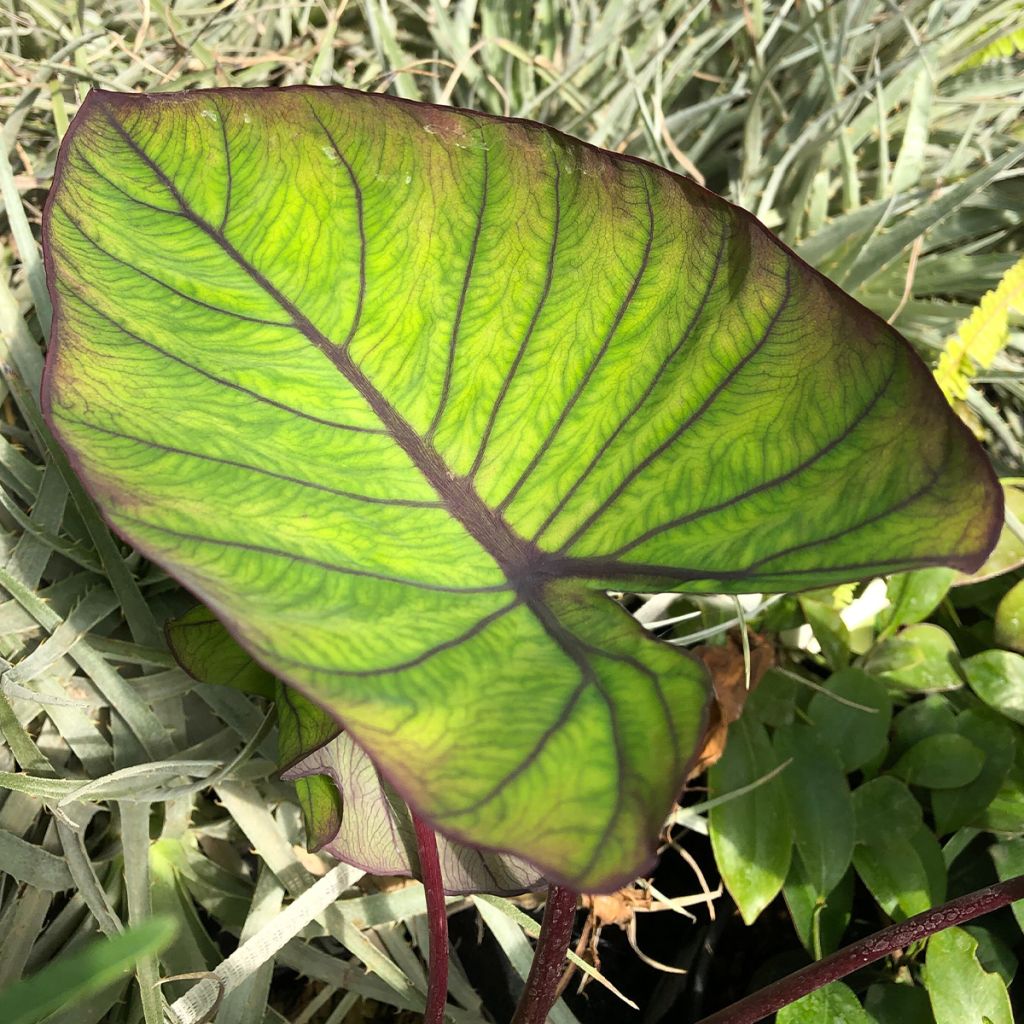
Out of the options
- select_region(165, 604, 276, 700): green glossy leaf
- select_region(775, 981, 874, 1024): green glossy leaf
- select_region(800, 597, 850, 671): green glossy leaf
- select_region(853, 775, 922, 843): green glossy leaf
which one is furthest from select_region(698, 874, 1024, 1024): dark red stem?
select_region(165, 604, 276, 700): green glossy leaf

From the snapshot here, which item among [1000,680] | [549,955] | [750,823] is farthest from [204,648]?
[1000,680]

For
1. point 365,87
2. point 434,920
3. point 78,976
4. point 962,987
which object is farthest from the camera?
point 365,87

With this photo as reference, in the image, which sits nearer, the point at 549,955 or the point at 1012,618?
the point at 549,955

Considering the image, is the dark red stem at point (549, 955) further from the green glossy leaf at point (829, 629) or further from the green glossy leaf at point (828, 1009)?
the green glossy leaf at point (829, 629)

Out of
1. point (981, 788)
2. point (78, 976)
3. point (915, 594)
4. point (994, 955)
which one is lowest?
point (994, 955)

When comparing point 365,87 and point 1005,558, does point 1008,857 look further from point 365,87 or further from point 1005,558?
point 365,87

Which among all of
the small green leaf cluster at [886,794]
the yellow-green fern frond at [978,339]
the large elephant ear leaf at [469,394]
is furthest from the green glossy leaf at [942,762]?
the large elephant ear leaf at [469,394]
